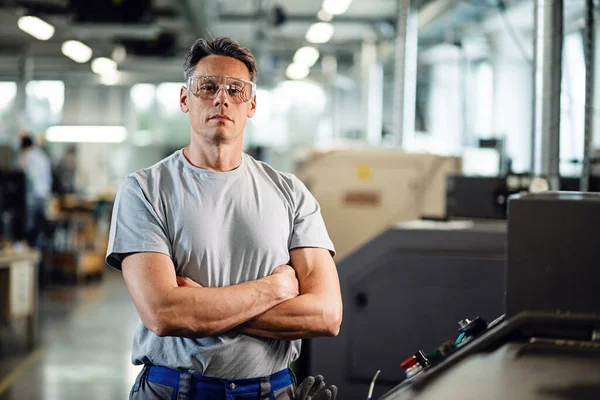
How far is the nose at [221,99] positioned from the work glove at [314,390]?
2.11 ft

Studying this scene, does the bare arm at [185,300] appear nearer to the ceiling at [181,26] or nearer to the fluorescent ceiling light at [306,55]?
the ceiling at [181,26]

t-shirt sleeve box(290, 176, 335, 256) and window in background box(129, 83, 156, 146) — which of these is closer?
t-shirt sleeve box(290, 176, 335, 256)

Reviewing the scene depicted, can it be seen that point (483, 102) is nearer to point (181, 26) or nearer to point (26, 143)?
point (181, 26)

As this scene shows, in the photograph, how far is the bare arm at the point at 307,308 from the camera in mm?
1664

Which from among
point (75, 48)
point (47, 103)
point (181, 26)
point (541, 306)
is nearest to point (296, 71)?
point (181, 26)

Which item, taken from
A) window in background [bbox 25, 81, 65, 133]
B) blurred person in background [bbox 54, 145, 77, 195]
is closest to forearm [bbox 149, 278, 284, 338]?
blurred person in background [bbox 54, 145, 77, 195]

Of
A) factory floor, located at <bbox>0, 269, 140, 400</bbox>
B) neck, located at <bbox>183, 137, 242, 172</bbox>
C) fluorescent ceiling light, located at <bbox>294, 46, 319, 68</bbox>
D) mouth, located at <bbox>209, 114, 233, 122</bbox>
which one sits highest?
fluorescent ceiling light, located at <bbox>294, 46, 319, 68</bbox>

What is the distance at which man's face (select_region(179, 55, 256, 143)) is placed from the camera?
5.64 ft

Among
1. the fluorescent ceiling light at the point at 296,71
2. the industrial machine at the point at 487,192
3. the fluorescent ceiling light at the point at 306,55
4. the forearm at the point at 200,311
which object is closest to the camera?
the forearm at the point at 200,311

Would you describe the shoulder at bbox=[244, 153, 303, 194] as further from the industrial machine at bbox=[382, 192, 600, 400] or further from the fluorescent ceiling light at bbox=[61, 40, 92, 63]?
the fluorescent ceiling light at bbox=[61, 40, 92, 63]

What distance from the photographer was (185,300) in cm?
158

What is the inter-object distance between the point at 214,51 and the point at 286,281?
21.9 inches

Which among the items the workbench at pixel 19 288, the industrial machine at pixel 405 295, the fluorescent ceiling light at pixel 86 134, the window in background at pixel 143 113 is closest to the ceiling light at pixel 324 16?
the window in background at pixel 143 113

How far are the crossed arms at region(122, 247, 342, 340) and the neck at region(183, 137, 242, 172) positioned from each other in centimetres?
25
